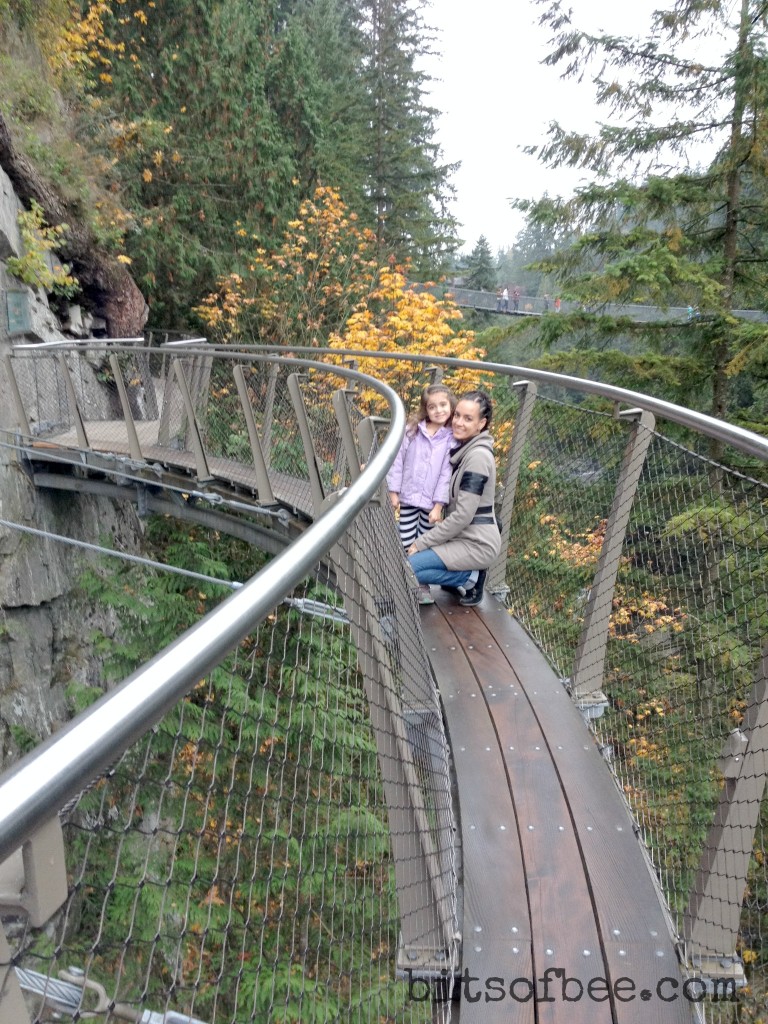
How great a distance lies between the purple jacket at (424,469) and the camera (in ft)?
14.6

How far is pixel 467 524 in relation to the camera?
3938 mm

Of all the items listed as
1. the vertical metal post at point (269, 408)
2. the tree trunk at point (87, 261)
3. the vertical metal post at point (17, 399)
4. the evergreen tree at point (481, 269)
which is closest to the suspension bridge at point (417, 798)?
the vertical metal post at point (269, 408)

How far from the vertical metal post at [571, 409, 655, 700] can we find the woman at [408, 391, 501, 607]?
0.84 metres

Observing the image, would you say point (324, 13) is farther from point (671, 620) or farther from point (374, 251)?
point (671, 620)

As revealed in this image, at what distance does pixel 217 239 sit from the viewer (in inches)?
646

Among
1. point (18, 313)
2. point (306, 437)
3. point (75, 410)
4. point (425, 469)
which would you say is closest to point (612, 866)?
point (425, 469)

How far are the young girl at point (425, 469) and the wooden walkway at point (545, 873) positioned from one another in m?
1.25

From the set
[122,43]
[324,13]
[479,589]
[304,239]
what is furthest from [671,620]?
[324,13]

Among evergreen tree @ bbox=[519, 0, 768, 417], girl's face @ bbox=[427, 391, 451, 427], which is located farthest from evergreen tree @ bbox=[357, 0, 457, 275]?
girl's face @ bbox=[427, 391, 451, 427]

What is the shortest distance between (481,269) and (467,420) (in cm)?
3154

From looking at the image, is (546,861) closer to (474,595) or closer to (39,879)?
(474,595)

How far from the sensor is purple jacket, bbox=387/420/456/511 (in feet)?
14.6

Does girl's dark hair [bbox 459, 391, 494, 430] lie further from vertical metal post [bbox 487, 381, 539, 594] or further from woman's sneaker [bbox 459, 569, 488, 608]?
woman's sneaker [bbox 459, 569, 488, 608]

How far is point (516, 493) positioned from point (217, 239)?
13.8 metres
